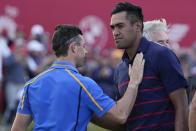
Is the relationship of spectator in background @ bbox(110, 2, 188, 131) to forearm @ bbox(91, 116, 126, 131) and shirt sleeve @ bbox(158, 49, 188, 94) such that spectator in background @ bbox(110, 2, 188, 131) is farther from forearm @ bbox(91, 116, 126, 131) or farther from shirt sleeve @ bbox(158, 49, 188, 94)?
forearm @ bbox(91, 116, 126, 131)

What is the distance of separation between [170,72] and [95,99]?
1.95 feet

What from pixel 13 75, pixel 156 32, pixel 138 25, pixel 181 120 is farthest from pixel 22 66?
pixel 181 120

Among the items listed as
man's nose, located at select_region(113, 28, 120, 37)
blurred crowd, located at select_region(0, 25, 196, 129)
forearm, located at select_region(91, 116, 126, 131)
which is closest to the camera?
forearm, located at select_region(91, 116, 126, 131)

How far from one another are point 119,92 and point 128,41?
431mm

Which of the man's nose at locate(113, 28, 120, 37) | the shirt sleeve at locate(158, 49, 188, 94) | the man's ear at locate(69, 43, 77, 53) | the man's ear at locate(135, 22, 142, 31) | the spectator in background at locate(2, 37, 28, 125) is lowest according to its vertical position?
the spectator in background at locate(2, 37, 28, 125)

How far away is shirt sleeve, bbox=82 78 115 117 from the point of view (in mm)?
5273

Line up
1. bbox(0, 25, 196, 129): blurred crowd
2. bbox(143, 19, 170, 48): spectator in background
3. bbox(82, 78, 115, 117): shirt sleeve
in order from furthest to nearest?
bbox(0, 25, 196, 129): blurred crowd
bbox(143, 19, 170, 48): spectator in background
bbox(82, 78, 115, 117): shirt sleeve

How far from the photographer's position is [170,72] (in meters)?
5.38

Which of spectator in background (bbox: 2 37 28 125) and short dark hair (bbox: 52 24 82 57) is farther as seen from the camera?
spectator in background (bbox: 2 37 28 125)

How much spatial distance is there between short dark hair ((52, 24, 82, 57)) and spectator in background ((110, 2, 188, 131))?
32cm

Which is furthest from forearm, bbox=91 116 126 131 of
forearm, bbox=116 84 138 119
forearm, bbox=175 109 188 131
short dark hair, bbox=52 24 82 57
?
short dark hair, bbox=52 24 82 57

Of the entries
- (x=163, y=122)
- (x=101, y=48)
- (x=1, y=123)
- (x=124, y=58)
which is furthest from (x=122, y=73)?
(x=101, y=48)

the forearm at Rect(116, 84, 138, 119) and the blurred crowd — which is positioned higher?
the forearm at Rect(116, 84, 138, 119)

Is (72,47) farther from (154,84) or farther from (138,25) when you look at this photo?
(154,84)
